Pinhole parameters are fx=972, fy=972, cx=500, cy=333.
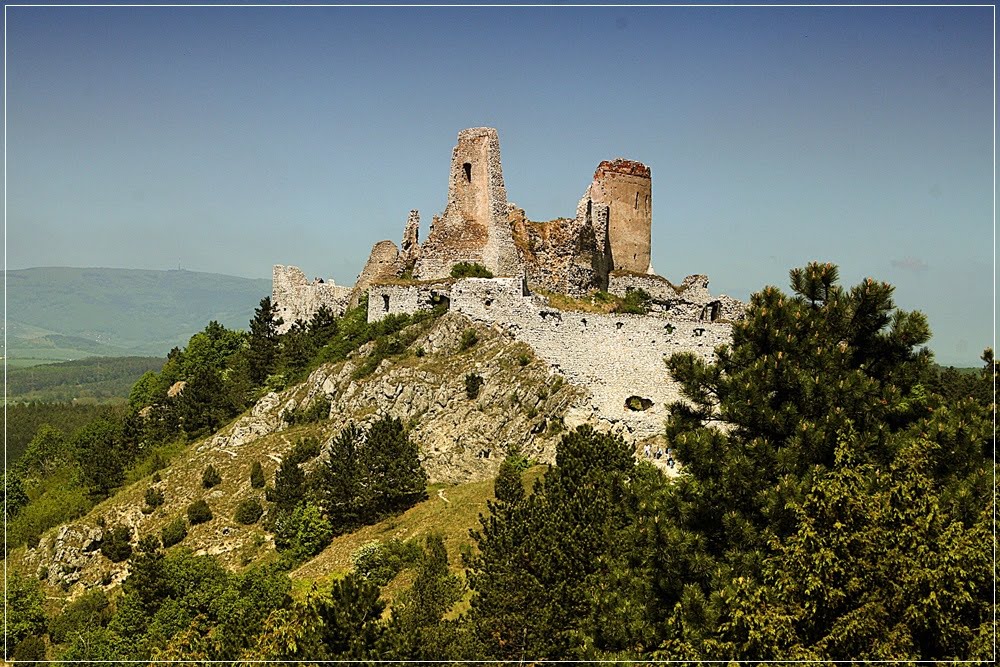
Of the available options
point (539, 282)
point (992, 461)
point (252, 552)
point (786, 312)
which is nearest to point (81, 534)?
point (252, 552)

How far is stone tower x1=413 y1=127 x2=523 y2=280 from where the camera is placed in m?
40.5

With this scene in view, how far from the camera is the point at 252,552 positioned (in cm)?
3372

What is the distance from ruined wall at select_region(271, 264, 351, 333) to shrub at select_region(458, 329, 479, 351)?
1542cm

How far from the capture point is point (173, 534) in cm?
3525

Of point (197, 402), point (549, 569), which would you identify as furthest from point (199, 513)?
point (549, 569)

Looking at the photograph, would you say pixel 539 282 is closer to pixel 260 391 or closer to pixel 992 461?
pixel 260 391

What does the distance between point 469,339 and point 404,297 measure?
5.33 meters

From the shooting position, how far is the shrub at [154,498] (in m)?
38.1

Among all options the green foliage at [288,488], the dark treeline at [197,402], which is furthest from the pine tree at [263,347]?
the green foliage at [288,488]

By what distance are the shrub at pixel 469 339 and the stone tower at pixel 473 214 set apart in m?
4.59

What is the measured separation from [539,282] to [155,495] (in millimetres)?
17493

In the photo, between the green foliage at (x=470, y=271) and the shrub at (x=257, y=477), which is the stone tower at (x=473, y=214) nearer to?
the green foliage at (x=470, y=271)

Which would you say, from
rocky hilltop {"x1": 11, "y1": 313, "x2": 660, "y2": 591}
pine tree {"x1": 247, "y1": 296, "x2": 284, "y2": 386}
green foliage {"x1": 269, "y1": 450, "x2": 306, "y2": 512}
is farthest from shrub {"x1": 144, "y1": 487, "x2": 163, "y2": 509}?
pine tree {"x1": 247, "y1": 296, "x2": 284, "y2": 386}

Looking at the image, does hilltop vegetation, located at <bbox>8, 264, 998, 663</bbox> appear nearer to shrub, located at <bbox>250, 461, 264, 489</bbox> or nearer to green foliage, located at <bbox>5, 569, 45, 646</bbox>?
green foliage, located at <bbox>5, 569, 45, 646</bbox>
